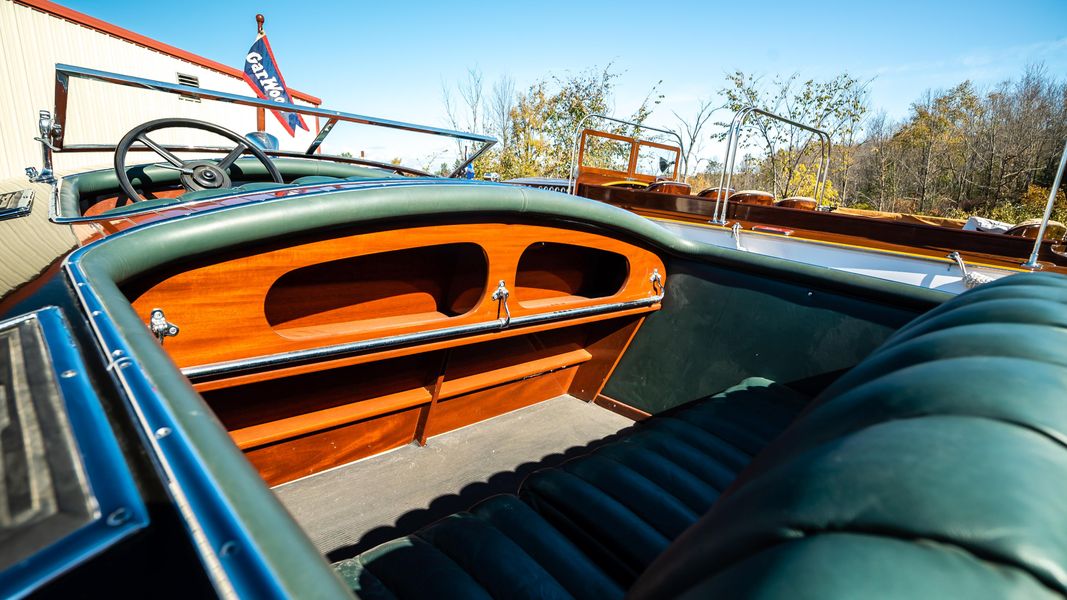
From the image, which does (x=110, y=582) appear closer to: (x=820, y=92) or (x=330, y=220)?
(x=330, y=220)

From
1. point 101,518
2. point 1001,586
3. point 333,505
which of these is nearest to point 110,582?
point 101,518

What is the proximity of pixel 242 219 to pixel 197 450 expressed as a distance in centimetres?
95

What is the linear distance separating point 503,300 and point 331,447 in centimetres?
88

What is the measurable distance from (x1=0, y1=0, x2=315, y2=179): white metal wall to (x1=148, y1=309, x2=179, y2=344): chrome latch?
767 centimetres

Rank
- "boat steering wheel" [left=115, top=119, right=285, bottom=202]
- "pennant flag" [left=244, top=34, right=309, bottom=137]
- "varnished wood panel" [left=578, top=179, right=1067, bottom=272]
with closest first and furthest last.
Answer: "boat steering wheel" [left=115, top=119, right=285, bottom=202] → "varnished wood panel" [left=578, top=179, right=1067, bottom=272] → "pennant flag" [left=244, top=34, right=309, bottom=137]

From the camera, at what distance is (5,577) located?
15.3 inches

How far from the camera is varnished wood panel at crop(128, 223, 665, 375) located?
A: 1291 millimetres

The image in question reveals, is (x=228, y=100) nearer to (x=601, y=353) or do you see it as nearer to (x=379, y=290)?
(x=379, y=290)

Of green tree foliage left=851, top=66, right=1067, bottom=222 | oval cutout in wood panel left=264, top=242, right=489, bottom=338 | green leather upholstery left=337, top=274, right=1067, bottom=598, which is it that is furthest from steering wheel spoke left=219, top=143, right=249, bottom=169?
green tree foliage left=851, top=66, right=1067, bottom=222

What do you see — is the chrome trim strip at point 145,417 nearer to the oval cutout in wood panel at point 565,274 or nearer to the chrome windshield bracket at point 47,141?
the oval cutout in wood panel at point 565,274

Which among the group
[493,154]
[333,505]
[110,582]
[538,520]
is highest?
[493,154]

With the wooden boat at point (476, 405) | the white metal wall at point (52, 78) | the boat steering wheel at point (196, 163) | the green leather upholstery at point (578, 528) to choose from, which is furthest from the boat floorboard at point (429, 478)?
the white metal wall at point (52, 78)

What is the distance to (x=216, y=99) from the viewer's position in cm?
198

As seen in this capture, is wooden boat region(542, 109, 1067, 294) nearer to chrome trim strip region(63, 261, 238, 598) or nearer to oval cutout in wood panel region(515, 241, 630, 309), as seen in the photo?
oval cutout in wood panel region(515, 241, 630, 309)
